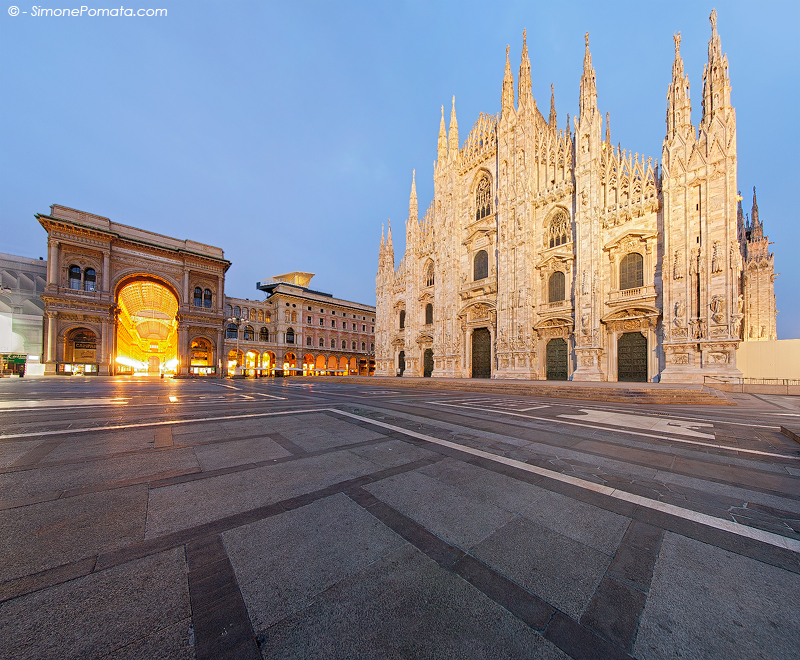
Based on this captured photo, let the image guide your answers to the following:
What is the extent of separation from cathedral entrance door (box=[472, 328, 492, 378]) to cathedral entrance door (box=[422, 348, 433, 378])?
4.69m

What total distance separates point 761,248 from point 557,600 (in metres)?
42.6

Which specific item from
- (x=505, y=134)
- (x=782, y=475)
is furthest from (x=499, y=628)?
(x=505, y=134)

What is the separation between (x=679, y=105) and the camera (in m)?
17.8

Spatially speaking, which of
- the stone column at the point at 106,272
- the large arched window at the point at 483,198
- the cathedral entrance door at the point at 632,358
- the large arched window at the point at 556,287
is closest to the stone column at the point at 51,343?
the stone column at the point at 106,272

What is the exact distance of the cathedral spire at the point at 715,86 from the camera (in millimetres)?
16734

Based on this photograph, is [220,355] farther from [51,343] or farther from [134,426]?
[134,426]

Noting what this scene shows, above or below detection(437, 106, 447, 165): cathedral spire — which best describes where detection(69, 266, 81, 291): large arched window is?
below

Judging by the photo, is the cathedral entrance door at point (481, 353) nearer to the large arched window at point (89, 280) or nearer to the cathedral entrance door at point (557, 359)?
the cathedral entrance door at point (557, 359)

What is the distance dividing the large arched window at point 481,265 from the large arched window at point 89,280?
4302cm

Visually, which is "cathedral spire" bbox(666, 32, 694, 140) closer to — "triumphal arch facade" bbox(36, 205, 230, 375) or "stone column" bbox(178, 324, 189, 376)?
"triumphal arch facade" bbox(36, 205, 230, 375)

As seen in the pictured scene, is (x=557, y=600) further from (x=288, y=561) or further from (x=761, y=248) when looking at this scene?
(x=761, y=248)

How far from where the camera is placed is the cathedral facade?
54.1 feet

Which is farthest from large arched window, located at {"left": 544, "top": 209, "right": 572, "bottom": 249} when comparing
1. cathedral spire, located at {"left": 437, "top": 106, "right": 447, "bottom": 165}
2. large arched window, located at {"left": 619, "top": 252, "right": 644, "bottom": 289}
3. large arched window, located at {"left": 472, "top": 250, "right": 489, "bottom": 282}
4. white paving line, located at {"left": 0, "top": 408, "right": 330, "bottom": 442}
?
white paving line, located at {"left": 0, "top": 408, "right": 330, "bottom": 442}

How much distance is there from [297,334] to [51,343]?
27690mm
